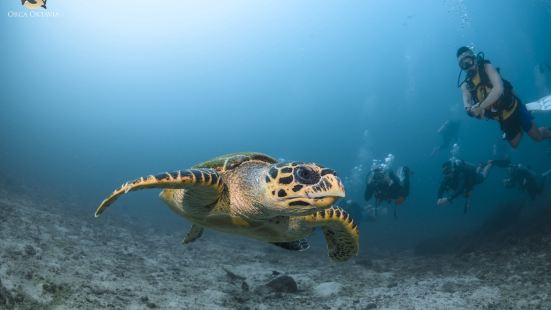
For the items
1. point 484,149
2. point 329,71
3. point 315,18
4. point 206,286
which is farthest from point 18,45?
point 484,149

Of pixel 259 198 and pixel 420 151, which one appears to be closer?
pixel 259 198

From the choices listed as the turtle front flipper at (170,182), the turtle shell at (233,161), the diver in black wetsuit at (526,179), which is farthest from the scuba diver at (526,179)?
the turtle front flipper at (170,182)

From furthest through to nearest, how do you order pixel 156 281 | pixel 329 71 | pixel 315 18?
1. pixel 329 71
2. pixel 315 18
3. pixel 156 281

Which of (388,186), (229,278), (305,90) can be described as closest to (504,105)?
(388,186)

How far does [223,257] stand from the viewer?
8844 millimetres

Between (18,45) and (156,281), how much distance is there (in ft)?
307

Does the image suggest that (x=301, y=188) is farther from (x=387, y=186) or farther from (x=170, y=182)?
(x=387, y=186)

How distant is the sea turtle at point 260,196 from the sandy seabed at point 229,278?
142cm

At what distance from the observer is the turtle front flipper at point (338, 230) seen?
3.59m

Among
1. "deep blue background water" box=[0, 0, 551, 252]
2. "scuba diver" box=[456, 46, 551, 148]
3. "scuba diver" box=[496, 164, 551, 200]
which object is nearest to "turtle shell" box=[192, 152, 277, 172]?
"scuba diver" box=[456, 46, 551, 148]

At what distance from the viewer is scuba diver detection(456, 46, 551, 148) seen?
24.3ft

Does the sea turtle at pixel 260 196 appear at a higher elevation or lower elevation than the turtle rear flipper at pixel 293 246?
higher

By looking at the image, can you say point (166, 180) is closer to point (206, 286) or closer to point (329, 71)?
point (206, 286)

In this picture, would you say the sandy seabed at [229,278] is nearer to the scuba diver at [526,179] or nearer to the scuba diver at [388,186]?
the scuba diver at [388,186]
